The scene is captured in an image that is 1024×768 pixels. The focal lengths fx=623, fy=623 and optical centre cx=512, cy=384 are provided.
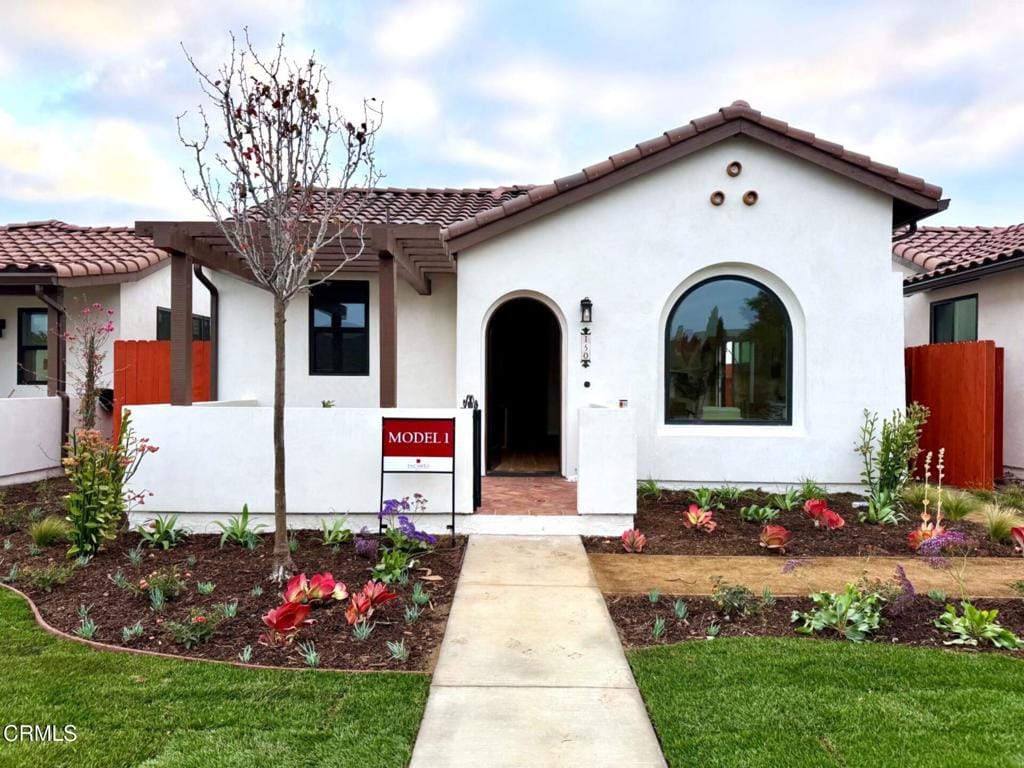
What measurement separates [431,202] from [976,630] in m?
11.3

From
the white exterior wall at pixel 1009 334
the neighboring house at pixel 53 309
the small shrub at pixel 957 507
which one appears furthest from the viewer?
the white exterior wall at pixel 1009 334

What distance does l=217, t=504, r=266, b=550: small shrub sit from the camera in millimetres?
6496

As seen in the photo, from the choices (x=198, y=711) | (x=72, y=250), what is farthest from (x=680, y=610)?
(x=72, y=250)

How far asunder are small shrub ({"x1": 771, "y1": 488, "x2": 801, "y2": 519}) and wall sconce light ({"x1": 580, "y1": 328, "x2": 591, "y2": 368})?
309 cm

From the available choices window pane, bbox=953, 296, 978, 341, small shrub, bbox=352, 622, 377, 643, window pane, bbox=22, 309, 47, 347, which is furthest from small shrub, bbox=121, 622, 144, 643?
window pane, bbox=953, 296, 978, 341

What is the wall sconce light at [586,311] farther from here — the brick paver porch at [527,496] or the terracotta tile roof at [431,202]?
the terracotta tile roof at [431,202]

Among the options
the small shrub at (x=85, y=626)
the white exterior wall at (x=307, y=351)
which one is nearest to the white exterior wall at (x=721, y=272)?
the white exterior wall at (x=307, y=351)

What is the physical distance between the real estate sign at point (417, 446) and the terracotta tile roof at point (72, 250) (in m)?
7.57

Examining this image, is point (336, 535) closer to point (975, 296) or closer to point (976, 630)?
point (976, 630)

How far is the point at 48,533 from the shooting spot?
6484 mm

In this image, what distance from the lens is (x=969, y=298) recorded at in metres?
11.5

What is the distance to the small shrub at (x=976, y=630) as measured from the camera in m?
4.18

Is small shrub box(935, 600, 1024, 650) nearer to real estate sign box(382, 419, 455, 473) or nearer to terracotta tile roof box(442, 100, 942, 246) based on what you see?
real estate sign box(382, 419, 455, 473)

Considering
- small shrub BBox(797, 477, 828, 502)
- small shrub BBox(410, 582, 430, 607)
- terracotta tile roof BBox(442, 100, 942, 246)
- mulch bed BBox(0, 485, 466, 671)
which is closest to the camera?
mulch bed BBox(0, 485, 466, 671)
